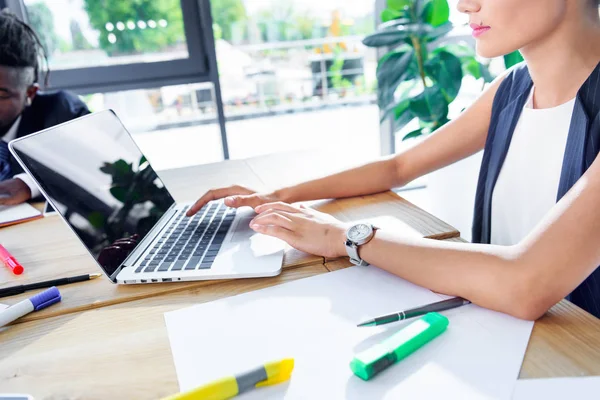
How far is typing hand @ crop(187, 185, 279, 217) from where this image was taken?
0.94 metres

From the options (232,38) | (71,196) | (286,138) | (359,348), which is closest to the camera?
(359,348)

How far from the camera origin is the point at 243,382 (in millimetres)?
454

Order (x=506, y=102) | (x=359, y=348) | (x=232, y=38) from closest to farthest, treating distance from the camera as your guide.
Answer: (x=359, y=348) → (x=506, y=102) → (x=232, y=38)

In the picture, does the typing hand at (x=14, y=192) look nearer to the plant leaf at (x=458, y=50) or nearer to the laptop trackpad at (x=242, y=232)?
the laptop trackpad at (x=242, y=232)

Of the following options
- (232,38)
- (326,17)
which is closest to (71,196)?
(232,38)

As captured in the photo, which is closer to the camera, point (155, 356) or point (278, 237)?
point (155, 356)

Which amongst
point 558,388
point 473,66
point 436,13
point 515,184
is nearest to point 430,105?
point 473,66

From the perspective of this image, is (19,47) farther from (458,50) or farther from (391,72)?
(458,50)

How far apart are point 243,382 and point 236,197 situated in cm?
53

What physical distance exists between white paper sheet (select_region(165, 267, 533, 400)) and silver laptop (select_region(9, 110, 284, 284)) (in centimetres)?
9

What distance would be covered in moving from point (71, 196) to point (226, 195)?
332 millimetres

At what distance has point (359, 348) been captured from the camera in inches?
20.0

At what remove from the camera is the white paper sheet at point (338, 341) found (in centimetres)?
45

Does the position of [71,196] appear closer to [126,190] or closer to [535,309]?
[126,190]
